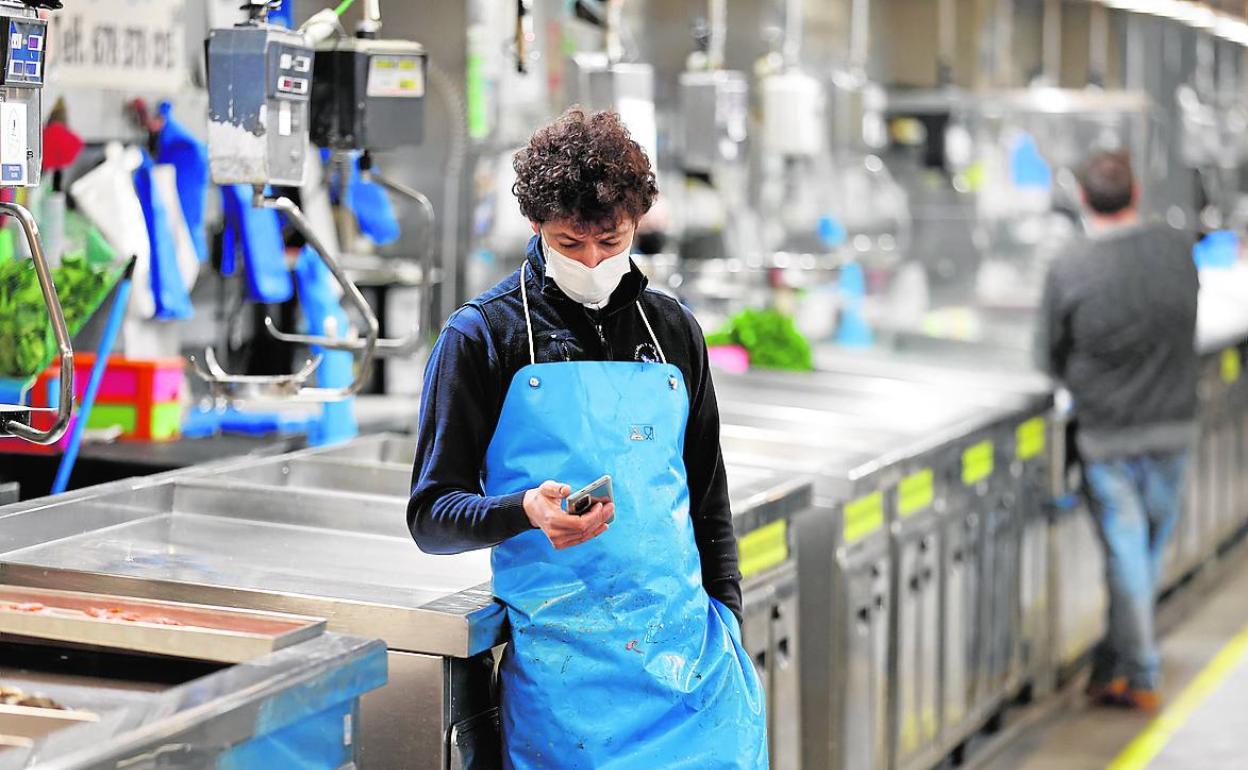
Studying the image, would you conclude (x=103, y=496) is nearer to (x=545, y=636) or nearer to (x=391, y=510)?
(x=391, y=510)

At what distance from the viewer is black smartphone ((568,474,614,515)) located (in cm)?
225

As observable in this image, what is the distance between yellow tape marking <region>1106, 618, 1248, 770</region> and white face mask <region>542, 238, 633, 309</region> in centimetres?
317

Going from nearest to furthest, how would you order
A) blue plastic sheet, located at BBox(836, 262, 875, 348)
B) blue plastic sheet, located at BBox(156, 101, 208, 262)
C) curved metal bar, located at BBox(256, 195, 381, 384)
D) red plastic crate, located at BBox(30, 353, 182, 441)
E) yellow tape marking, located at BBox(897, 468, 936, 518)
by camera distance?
curved metal bar, located at BBox(256, 195, 381, 384), red plastic crate, located at BBox(30, 353, 182, 441), blue plastic sheet, located at BBox(156, 101, 208, 262), yellow tape marking, located at BBox(897, 468, 936, 518), blue plastic sheet, located at BBox(836, 262, 875, 348)

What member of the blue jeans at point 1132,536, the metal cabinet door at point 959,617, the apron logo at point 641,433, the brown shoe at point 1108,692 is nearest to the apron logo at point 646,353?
the apron logo at point 641,433

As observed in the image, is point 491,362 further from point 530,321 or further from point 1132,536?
point 1132,536

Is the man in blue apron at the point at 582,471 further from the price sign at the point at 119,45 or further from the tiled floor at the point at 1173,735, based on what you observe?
the tiled floor at the point at 1173,735

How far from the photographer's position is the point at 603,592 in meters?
2.47

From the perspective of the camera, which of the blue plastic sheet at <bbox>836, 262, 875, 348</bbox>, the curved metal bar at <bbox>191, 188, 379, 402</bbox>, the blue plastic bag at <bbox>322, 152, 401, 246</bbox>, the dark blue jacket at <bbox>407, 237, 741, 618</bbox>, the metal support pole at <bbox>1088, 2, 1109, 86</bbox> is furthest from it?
the metal support pole at <bbox>1088, 2, 1109, 86</bbox>

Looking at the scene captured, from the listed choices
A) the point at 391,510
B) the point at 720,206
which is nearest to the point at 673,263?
the point at 720,206

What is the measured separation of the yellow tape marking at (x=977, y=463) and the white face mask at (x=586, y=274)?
96.5 inches

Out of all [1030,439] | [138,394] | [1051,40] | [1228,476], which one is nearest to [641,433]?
[138,394]

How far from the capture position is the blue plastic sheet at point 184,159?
3.87 meters

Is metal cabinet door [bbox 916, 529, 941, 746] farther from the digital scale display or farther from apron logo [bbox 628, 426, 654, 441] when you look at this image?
the digital scale display

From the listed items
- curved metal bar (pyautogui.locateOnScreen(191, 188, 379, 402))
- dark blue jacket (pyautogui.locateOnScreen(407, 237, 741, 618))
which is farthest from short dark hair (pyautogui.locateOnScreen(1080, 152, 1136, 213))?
dark blue jacket (pyautogui.locateOnScreen(407, 237, 741, 618))
